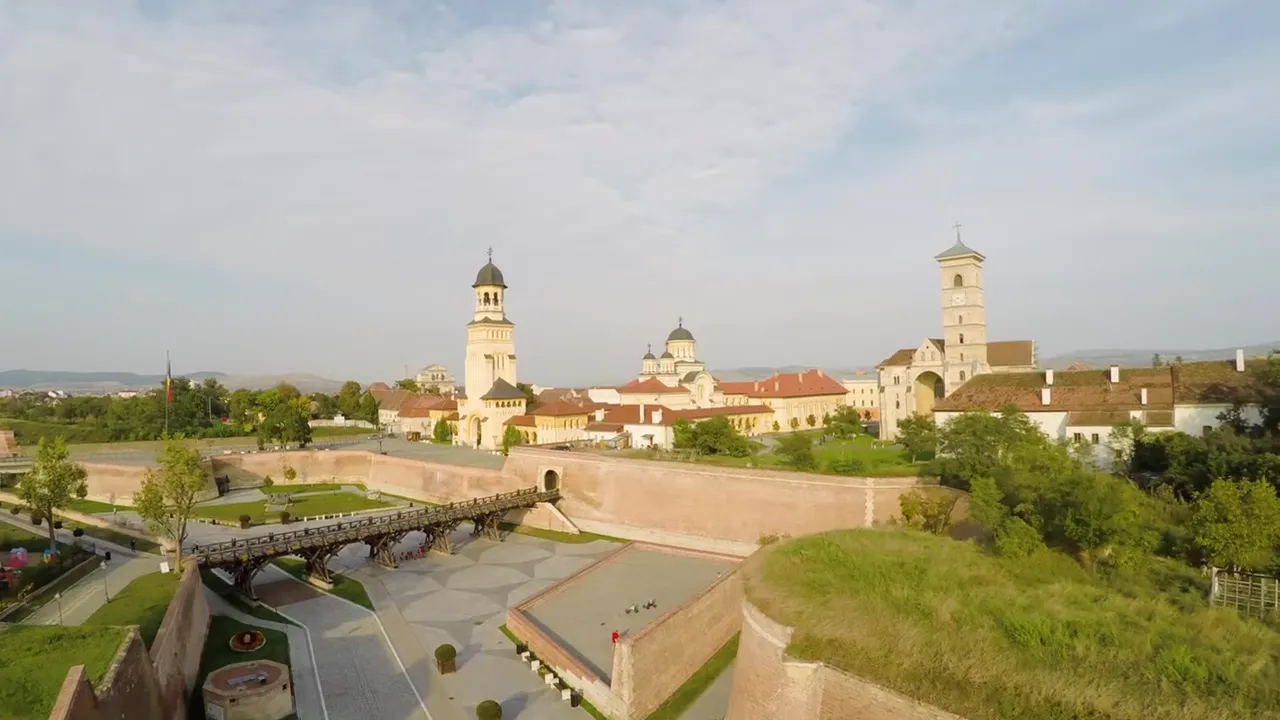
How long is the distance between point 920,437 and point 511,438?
83.8ft

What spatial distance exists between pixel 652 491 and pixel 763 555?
491 inches

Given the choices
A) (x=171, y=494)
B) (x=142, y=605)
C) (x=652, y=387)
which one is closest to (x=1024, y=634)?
(x=142, y=605)

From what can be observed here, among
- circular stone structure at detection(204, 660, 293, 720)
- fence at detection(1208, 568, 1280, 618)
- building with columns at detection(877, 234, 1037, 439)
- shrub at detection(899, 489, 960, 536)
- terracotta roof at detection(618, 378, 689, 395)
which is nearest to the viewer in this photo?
fence at detection(1208, 568, 1280, 618)

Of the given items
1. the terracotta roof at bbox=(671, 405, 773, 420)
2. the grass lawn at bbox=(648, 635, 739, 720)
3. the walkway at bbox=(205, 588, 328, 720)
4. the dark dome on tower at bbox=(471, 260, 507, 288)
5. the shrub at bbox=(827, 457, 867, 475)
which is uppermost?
→ the dark dome on tower at bbox=(471, 260, 507, 288)

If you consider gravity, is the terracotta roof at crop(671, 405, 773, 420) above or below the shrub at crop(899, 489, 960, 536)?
above

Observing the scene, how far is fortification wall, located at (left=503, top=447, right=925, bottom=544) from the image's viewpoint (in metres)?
24.9

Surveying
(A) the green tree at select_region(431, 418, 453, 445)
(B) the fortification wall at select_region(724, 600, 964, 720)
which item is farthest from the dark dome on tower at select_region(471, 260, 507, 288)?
(B) the fortification wall at select_region(724, 600, 964, 720)

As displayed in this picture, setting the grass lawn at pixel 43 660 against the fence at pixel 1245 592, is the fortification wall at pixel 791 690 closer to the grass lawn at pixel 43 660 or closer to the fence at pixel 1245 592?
the fence at pixel 1245 592

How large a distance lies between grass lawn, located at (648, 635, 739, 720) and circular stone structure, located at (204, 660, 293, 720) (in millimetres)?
8249

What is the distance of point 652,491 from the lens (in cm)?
3025

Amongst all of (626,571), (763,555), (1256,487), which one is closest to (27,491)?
(626,571)

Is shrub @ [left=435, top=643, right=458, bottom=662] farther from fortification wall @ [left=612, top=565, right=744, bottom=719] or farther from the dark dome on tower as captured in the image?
the dark dome on tower

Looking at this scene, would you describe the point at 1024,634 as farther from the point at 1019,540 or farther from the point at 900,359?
the point at 900,359

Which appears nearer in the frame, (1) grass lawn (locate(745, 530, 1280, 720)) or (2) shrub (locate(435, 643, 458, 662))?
(1) grass lawn (locate(745, 530, 1280, 720))
